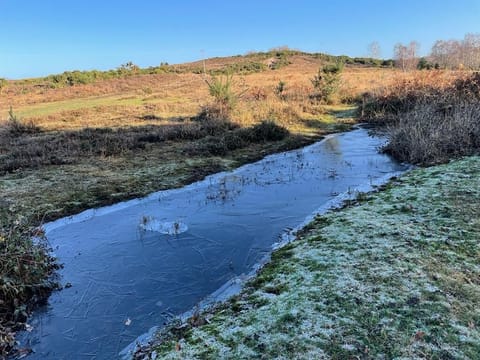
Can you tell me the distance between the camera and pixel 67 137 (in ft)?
44.8

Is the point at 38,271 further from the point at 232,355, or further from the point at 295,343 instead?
the point at 295,343

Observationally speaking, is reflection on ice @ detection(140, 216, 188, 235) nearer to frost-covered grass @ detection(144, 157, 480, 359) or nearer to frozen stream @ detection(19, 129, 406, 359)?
frozen stream @ detection(19, 129, 406, 359)

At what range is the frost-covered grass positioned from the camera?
3090mm

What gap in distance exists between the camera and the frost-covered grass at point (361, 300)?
3090mm

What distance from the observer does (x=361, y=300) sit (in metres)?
3.64

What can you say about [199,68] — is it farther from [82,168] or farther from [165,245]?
[165,245]

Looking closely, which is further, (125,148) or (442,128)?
(125,148)

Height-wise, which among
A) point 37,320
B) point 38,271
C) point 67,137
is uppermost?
point 67,137

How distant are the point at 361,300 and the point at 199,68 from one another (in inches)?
2150

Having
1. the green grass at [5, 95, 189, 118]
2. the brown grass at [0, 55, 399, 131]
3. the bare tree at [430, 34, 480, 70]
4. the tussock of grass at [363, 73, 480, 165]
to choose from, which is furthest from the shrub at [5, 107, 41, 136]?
the bare tree at [430, 34, 480, 70]

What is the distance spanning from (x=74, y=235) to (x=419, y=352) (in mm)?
5269

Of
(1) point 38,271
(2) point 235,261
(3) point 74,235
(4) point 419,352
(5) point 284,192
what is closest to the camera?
(4) point 419,352

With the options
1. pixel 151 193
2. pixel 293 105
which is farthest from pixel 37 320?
pixel 293 105

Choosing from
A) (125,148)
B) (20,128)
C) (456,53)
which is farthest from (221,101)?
(456,53)
